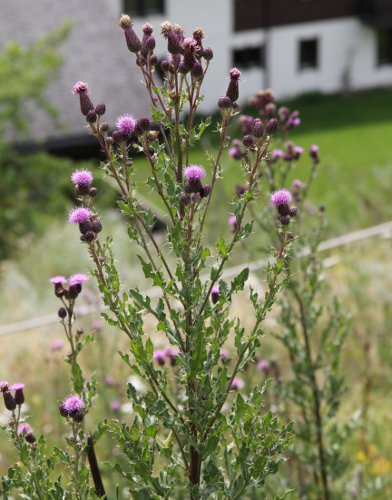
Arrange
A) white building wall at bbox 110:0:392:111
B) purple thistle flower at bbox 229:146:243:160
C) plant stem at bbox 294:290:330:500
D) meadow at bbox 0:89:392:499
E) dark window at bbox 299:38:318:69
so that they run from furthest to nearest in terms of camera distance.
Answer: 1. dark window at bbox 299:38:318:69
2. white building wall at bbox 110:0:392:111
3. meadow at bbox 0:89:392:499
4. purple thistle flower at bbox 229:146:243:160
5. plant stem at bbox 294:290:330:500

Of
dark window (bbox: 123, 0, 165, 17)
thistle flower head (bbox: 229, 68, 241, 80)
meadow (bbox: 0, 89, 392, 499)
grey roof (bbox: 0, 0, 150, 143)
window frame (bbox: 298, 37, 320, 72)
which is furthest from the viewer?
window frame (bbox: 298, 37, 320, 72)

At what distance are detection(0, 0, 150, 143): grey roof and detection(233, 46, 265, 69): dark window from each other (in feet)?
24.4

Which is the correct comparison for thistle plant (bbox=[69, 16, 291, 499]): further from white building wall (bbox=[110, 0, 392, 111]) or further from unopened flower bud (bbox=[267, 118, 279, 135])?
white building wall (bbox=[110, 0, 392, 111])

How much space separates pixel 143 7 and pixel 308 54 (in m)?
6.60

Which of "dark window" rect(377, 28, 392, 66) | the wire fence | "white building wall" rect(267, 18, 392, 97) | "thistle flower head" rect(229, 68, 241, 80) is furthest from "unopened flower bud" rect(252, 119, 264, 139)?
"dark window" rect(377, 28, 392, 66)

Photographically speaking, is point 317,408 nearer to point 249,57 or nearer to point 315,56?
point 249,57

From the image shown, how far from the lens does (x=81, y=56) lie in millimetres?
24203

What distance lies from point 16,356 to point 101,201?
1042 centimetres

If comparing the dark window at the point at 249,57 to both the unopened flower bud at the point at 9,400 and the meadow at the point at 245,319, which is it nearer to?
the meadow at the point at 245,319

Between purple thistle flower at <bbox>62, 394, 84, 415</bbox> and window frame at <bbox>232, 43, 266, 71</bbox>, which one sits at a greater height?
window frame at <bbox>232, 43, 266, 71</bbox>

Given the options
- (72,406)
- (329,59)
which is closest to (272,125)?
(72,406)

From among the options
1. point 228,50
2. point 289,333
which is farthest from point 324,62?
point 289,333

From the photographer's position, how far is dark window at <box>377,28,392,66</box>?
3484cm

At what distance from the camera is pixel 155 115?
2.79m
